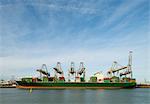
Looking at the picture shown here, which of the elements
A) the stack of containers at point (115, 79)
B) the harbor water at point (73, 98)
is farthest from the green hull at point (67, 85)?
the harbor water at point (73, 98)

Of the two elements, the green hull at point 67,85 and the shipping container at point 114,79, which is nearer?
the green hull at point 67,85

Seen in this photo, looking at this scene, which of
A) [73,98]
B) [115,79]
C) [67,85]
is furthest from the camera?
[115,79]

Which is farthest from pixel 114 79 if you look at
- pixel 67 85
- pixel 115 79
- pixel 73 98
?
pixel 73 98

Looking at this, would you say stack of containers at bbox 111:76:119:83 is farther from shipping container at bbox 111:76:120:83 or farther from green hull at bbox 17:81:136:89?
green hull at bbox 17:81:136:89

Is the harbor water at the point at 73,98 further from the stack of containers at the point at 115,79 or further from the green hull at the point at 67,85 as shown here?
the stack of containers at the point at 115,79

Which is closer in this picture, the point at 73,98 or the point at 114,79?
the point at 73,98

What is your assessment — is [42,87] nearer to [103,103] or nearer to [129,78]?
[129,78]

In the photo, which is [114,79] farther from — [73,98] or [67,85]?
[73,98]

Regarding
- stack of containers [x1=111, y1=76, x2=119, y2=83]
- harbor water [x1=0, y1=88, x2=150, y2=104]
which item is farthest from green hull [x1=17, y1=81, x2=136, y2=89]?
harbor water [x1=0, y1=88, x2=150, y2=104]

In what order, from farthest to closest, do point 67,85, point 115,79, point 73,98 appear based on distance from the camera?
point 115,79, point 67,85, point 73,98

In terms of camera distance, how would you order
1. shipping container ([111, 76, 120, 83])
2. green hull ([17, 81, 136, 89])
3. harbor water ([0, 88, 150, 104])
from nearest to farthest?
harbor water ([0, 88, 150, 104]) → green hull ([17, 81, 136, 89]) → shipping container ([111, 76, 120, 83])

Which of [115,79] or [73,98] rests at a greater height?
[115,79]

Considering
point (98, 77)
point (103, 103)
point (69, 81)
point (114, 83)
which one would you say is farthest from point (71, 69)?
point (103, 103)

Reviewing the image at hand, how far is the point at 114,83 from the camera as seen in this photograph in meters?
78.9
